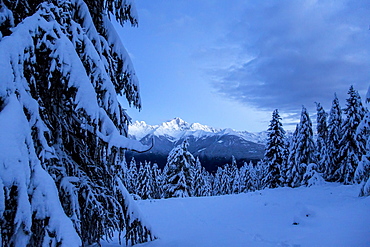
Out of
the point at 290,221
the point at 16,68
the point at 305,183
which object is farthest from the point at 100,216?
the point at 305,183

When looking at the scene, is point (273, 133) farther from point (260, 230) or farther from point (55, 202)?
point (55, 202)

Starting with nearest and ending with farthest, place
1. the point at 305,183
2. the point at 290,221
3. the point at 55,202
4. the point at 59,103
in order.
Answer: the point at 55,202 < the point at 59,103 < the point at 290,221 < the point at 305,183

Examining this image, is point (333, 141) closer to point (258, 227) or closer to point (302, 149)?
point (302, 149)

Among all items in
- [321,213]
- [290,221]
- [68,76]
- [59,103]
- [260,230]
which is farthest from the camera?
[321,213]

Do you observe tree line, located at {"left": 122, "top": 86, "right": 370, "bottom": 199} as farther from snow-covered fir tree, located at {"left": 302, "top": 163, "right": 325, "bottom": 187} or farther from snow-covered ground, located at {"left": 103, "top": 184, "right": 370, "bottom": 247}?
snow-covered ground, located at {"left": 103, "top": 184, "right": 370, "bottom": 247}

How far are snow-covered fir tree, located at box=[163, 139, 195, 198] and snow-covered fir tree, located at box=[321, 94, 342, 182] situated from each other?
53.5ft

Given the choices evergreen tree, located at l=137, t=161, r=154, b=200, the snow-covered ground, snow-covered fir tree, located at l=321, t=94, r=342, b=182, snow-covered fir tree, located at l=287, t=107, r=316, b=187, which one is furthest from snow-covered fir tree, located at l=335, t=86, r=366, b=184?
evergreen tree, located at l=137, t=161, r=154, b=200

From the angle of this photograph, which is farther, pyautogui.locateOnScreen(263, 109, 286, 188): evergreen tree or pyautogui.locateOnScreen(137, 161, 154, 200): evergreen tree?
pyautogui.locateOnScreen(137, 161, 154, 200): evergreen tree

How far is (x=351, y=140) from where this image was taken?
80.3 ft

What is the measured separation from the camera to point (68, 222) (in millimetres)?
2404

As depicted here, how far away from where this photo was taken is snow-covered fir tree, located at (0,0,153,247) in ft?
7.30

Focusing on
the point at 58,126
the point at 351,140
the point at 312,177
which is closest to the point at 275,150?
the point at 312,177

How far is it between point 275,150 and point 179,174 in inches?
470

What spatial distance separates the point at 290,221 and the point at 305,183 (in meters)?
20.4
